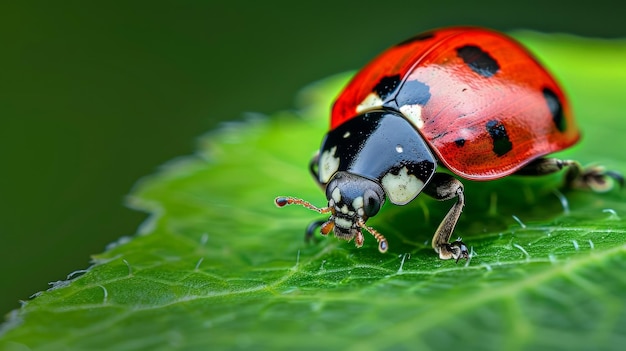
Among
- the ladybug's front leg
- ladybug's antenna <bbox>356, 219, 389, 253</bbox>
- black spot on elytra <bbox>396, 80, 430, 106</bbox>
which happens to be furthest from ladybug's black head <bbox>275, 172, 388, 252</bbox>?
black spot on elytra <bbox>396, 80, 430, 106</bbox>

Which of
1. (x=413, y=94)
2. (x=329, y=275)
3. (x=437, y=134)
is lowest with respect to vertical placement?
(x=329, y=275)

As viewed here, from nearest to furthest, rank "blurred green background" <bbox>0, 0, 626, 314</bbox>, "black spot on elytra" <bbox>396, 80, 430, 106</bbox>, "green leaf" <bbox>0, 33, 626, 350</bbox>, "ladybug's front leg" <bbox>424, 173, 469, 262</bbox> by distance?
"green leaf" <bbox>0, 33, 626, 350</bbox> → "ladybug's front leg" <bbox>424, 173, 469, 262</bbox> → "black spot on elytra" <bbox>396, 80, 430, 106</bbox> → "blurred green background" <bbox>0, 0, 626, 314</bbox>

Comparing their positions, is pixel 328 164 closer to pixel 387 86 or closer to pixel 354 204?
pixel 354 204

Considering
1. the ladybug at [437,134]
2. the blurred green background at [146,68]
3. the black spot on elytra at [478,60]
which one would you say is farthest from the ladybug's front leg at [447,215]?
the blurred green background at [146,68]

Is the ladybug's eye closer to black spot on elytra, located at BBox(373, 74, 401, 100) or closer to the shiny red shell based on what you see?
the shiny red shell

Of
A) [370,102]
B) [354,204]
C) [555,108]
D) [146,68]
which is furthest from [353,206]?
[146,68]

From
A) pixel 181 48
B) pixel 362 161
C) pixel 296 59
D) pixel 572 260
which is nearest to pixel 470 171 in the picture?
pixel 362 161

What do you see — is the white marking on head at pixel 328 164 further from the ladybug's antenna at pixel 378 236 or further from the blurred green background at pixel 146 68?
the blurred green background at pixel 146 68
